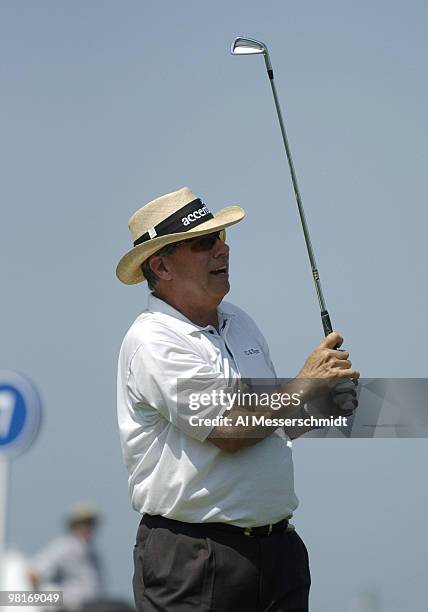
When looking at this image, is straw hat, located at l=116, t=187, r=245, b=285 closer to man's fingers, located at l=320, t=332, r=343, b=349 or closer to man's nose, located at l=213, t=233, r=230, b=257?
man's nose, located at l=213, t=233, r=230, b=257

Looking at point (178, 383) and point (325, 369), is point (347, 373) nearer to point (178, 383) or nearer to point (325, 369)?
point (325, 369)

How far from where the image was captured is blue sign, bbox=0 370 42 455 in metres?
5.23

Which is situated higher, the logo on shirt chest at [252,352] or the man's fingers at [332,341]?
the man's fingers at [332,341]

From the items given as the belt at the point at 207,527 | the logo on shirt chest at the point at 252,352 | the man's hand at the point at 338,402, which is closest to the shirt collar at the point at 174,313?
the logo on shirt chest at the point at 252,352

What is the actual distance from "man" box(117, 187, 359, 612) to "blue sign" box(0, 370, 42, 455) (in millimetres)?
352

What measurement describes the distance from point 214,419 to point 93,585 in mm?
Result: 688

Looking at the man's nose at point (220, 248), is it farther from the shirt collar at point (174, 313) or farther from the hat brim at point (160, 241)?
the shirt collar at point (174, 313)

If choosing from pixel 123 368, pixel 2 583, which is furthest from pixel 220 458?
pixel 2 583

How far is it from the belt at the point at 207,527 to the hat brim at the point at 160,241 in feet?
3.09

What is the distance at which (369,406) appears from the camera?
5301 millimetres

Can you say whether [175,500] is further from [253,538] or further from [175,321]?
[175,321]

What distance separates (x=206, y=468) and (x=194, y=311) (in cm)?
63

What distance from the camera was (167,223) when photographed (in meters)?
5.29

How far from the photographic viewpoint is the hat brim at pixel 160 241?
5199 mm
